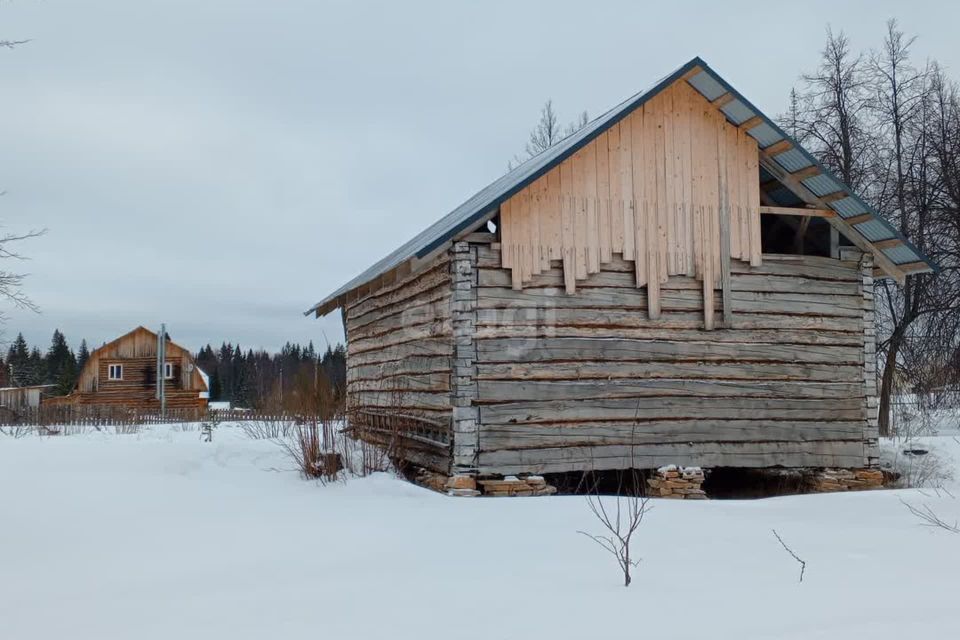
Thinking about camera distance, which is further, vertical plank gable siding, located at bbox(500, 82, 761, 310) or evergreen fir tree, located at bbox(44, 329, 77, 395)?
evergreen fir tree, located at bbox(44, 329, 77, 395)

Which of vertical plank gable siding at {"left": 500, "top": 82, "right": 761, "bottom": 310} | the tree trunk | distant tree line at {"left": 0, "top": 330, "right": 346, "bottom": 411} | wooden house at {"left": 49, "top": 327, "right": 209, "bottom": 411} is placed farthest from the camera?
distant tree line at {"left": 0, "top": 330, "right": 346, "bottom": 411}

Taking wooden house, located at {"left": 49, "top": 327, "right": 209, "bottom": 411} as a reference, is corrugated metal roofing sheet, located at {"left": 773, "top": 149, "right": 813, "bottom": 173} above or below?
above

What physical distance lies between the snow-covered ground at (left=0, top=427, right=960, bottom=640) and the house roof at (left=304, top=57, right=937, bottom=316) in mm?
3679

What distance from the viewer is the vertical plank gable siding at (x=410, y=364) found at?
37.8 feet

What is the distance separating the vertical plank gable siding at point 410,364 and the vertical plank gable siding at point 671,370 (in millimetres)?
696

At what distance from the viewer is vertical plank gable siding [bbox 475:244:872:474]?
11164 millimetres

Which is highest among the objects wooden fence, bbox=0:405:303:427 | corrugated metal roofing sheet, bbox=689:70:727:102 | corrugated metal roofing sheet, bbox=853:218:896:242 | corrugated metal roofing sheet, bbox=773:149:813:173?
corrugated metal roofing sheet, bbox=689:70:727:102

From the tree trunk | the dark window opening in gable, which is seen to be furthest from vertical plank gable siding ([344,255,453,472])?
the tree trunk

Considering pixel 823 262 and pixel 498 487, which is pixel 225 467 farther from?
pixel 823 262

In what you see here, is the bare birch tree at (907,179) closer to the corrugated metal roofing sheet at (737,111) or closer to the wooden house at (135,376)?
the corrugated metal roofing sheet at (737,111)

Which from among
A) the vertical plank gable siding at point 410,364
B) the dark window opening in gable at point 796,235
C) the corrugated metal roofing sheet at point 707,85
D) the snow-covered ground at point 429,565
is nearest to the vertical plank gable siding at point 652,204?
the corrugated metal roofing sheet at point 707,85

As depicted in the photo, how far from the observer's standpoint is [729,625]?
503 cm

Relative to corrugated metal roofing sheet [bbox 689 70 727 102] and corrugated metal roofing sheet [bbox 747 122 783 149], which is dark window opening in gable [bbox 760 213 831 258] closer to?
corrugated metal roofing sheet [bbox 747 122 783 149]

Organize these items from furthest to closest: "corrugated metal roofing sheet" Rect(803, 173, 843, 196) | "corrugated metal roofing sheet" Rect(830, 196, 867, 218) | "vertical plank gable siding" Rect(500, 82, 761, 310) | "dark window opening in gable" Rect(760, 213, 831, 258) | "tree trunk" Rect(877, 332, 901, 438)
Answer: "tree trunk" Rect(877, 332, 901, 438) → "dark window opening in gable" Rect(760, 213, 831, 258) → "corrugated metal roofing sheet" Rect(830, 196, 867, 218) → "corrugated metal roofing sheet" Rect(803, 173, 843, 196) → "vertical plank gable siding" Rect(500, 82, 761, 310)
